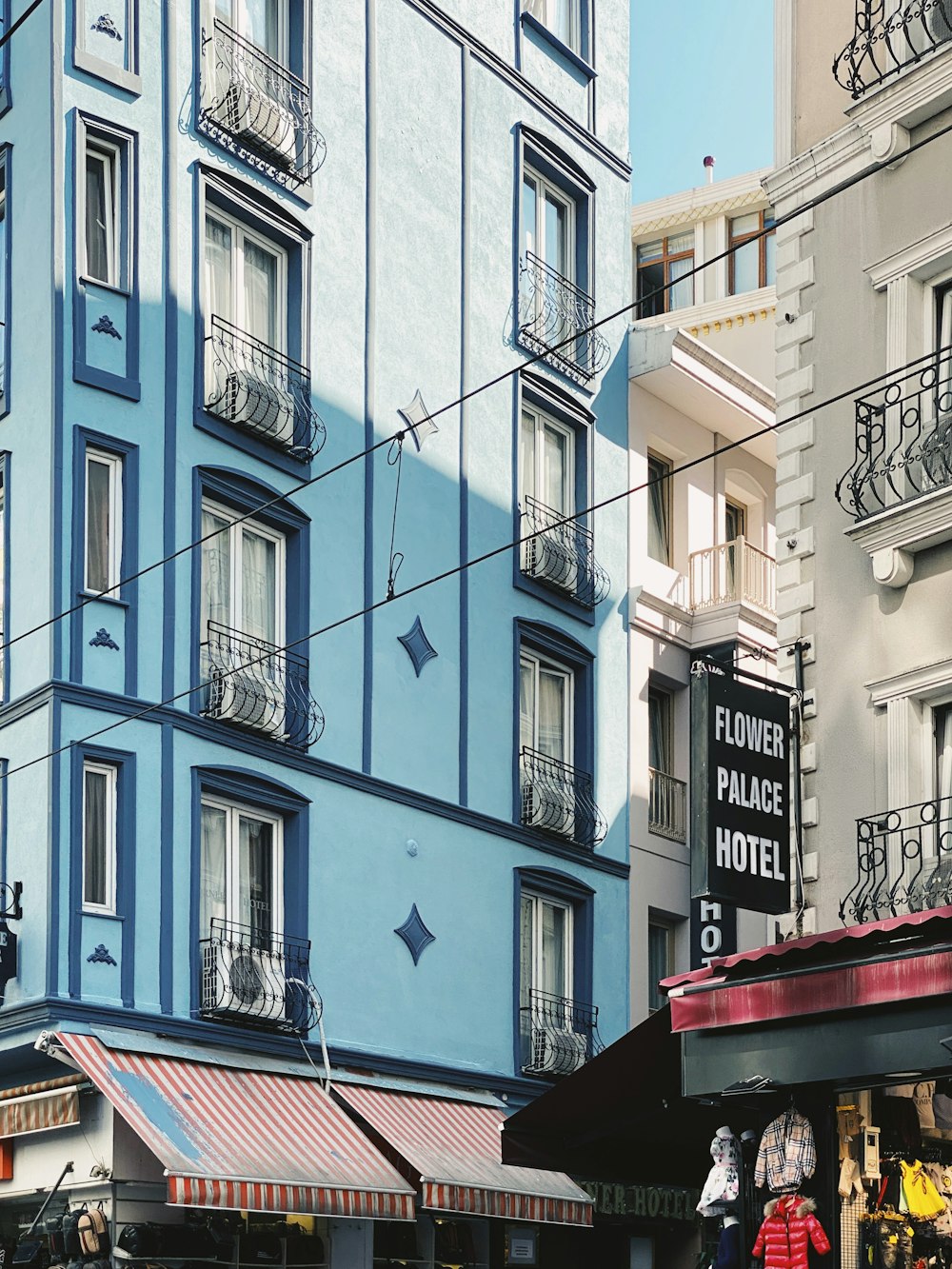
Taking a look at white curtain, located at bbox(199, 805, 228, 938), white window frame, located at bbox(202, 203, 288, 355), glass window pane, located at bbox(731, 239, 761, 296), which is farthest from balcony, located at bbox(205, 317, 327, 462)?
glass window pane, located at bbox(731, 239, 761, 296)

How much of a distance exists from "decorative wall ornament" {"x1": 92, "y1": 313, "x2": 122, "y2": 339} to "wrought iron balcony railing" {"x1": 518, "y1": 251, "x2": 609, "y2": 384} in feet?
25.6

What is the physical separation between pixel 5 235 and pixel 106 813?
21.5ft

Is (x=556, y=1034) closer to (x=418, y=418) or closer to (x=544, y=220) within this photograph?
(x=418, y=418)

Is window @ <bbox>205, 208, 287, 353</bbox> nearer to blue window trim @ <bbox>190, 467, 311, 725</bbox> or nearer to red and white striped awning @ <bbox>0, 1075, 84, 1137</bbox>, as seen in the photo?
blue window trim @ <bbox>190, 467, 311, 725</bbox>

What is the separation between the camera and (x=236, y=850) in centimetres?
2275

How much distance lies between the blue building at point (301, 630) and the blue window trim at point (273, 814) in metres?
0.04

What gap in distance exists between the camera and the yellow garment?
14.0 meters

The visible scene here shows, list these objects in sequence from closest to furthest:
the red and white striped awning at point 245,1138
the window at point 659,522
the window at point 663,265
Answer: the red and white striped awning at point 245,1138
the window at point 659,522
the window at point 663,265

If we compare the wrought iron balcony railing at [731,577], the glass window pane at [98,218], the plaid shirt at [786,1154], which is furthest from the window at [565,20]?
the plaid shirt at [786,1154]

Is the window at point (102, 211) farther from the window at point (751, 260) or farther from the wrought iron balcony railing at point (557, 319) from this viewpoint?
the window at point (751, 260)

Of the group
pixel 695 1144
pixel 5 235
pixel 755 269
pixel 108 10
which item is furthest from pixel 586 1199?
pixel 755 269

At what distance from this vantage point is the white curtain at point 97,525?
21672mm

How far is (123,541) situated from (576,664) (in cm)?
862

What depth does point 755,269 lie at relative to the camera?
136 ft
